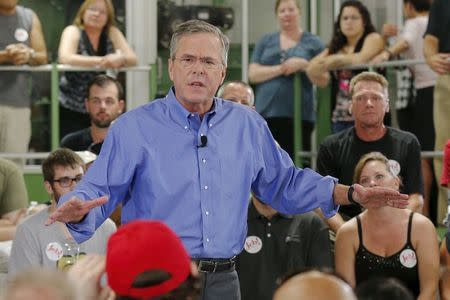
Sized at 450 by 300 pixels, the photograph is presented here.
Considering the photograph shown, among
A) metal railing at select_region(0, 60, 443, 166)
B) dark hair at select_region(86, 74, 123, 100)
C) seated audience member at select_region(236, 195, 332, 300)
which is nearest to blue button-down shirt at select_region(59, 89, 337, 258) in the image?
seated audience member at select_region(236, 195, 332, 300)

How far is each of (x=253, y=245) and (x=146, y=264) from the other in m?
4.16

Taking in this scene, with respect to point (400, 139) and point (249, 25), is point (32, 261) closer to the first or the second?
point (400, 139)

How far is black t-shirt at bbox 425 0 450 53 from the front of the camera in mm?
7938

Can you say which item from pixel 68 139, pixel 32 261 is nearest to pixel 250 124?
pixel 32 261

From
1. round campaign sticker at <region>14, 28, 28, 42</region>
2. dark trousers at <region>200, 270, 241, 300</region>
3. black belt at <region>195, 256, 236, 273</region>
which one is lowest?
dark trousers at <region>200, 270, 241, 300</region>

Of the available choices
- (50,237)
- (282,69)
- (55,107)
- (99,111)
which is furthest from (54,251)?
(282,69)

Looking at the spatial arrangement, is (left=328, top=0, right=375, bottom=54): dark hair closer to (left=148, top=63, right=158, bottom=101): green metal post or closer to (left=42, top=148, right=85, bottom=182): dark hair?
(left=148, top=63, right=158, bottom=101): green metal post

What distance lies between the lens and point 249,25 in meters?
9.80

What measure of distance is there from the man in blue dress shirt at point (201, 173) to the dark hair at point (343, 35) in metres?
3.81

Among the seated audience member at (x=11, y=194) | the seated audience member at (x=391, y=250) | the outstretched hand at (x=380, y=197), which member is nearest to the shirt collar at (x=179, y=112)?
the outstretched hand at (x=380, y=197)

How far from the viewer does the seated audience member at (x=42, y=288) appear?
2.54 meters

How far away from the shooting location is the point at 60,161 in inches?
259

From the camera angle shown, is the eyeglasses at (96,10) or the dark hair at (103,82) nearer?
the dark hair at (103,82)

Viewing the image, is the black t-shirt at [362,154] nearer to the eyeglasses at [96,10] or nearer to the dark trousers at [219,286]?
the eyeglasses at [96,10]
